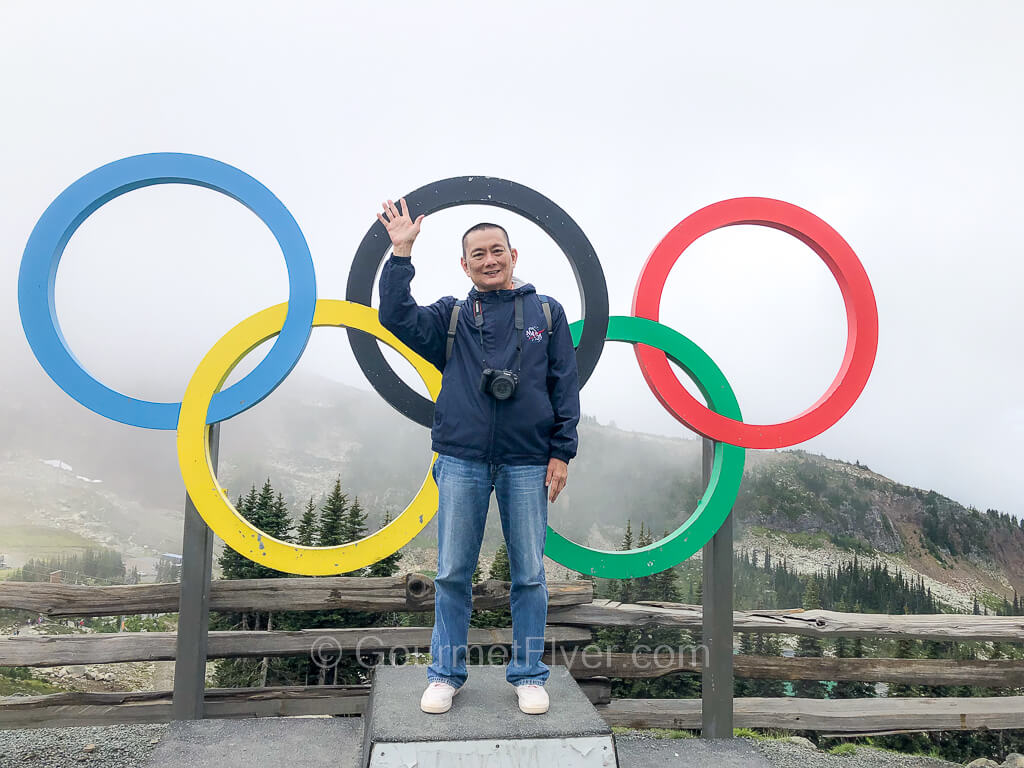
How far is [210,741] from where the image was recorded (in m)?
2.97

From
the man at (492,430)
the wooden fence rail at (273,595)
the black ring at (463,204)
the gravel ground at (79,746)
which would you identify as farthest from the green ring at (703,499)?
the gravel ground at (79,746)

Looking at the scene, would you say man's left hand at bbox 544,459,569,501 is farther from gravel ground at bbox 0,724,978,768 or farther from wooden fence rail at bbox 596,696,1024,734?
wooden fence rail at bbox 596,696,1024,734

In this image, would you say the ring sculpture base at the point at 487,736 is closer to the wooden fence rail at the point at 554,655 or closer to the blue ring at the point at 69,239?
the wooden fence rail at the point at 554,655

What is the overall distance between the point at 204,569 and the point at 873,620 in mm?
3811

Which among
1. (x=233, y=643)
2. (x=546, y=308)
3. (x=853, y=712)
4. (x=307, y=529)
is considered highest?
(x=546, y=308)

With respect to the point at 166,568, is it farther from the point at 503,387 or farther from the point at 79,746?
the point at 503,387

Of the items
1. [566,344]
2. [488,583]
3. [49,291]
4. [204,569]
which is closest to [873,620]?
[488,583]

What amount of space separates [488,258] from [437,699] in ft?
5.20

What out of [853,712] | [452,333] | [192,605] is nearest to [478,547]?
[452,333]

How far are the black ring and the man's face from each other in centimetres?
55

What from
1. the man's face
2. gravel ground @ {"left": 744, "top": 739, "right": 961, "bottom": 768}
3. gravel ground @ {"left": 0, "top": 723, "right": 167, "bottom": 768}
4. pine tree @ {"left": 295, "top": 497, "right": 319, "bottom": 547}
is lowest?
gravel ground @ {"left": 744, "top": 739, "right": 961, "bottom": 768}

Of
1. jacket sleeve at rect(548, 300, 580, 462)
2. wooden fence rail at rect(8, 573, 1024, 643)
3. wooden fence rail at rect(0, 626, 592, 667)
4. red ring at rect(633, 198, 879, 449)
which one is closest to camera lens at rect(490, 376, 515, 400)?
jacket sleeve at rect(548, 300, 580, 462)

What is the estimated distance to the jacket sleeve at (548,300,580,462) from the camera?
233cm

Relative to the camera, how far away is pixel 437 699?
2.28 metres
